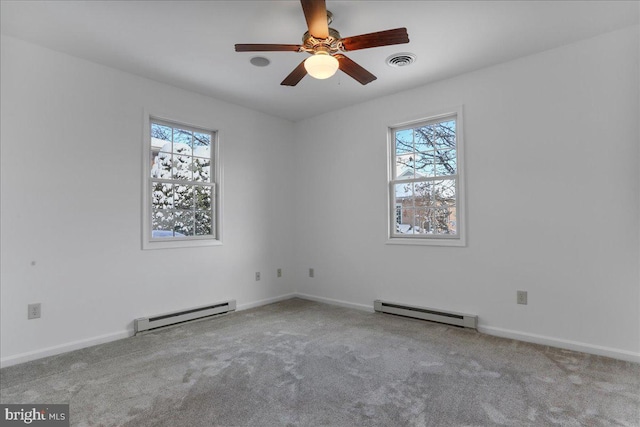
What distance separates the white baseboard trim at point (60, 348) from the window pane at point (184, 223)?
3.81 feet

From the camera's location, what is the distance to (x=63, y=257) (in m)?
2.99

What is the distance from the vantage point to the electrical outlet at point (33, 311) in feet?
9.20

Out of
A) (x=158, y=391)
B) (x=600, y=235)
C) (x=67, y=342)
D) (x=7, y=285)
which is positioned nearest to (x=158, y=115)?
(x=7, y=285)

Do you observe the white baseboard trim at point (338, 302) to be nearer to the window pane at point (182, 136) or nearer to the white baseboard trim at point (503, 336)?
the white baseboard trim at point (503, 336)

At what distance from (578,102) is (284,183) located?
3.53 metres

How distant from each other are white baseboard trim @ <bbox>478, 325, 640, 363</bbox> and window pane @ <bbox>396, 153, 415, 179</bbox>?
1.83 m

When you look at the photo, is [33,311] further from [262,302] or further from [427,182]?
[427,182]

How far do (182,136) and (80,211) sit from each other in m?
1.38

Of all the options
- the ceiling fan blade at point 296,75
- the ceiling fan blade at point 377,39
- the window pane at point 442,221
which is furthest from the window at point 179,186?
the window pane at point 442,221

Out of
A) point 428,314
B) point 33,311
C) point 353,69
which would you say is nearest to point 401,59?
point 353,69

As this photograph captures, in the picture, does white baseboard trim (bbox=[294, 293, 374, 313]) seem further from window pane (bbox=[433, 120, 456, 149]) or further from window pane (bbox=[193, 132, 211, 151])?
window pane (bbox=[193, 132, 211, 151])

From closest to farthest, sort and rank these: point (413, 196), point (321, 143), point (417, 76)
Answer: point (417, 76) < point (413, 196) < point (321, 143)

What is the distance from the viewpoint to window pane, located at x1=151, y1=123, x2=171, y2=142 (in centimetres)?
372

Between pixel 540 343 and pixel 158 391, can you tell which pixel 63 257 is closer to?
pixel 158 391
